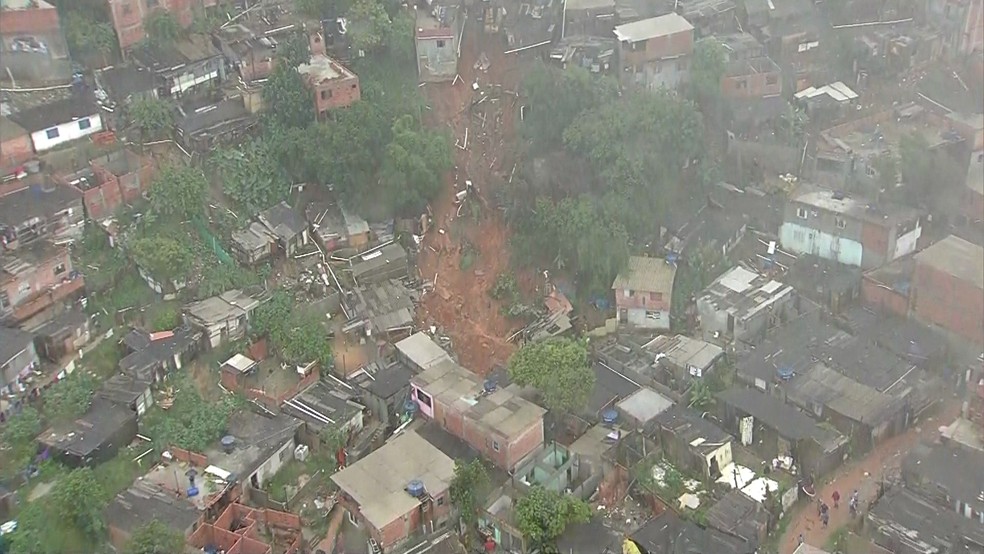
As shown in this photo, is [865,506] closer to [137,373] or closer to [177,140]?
[137,373]

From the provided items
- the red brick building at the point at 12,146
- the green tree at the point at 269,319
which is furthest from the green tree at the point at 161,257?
the red brick building at the point at 12,146

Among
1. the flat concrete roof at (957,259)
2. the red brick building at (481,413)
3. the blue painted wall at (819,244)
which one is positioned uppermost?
the flat concrete roof at (957,259)

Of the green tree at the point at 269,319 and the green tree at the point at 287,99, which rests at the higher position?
the green tree at the point at 287,99

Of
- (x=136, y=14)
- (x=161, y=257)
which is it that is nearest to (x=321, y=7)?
(x=136, y=14)

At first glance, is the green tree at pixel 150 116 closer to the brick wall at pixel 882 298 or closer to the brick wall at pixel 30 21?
the brick wall at pixel 30 21

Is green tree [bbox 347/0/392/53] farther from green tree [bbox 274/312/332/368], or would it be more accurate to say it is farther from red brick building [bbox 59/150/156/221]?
green tree [bbox 274/312/332/368]

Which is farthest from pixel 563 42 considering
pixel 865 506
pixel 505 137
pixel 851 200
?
pixel 865 506

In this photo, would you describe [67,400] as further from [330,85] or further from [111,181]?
[330,85]
